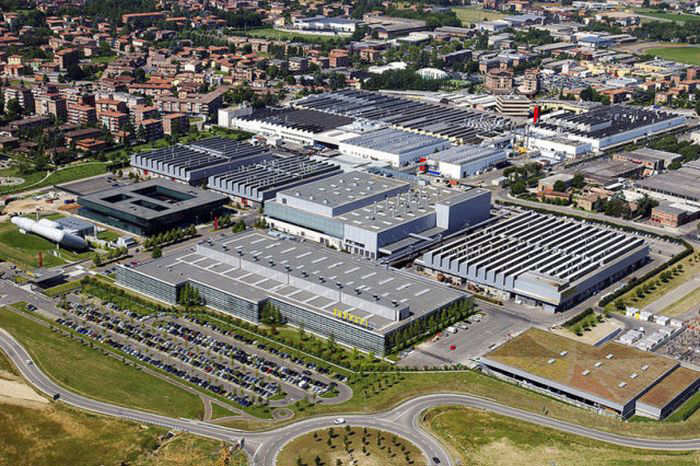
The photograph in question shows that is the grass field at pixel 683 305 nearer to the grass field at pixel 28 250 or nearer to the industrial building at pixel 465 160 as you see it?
the industrial building at pixel 465 160

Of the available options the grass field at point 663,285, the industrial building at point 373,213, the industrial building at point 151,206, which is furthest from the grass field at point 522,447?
the industrial building at point 151,206

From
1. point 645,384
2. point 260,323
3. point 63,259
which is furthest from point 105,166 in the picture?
point 645,384

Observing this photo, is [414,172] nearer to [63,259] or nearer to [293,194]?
[293,194]

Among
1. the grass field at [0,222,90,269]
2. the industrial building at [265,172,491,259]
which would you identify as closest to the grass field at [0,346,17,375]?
the grass field at [0,222,90,269]

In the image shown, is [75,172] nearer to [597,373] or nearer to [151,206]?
[151,206]

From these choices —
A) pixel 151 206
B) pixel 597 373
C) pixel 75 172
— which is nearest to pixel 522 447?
pixel 597 373
